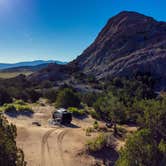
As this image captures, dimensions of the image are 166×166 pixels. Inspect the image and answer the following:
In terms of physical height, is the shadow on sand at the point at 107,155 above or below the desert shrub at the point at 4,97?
below

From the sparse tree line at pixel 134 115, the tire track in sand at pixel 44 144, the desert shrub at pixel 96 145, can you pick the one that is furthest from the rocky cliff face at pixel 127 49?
the desert shrub at pixel 96 145

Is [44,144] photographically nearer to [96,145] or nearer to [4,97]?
[96,145]

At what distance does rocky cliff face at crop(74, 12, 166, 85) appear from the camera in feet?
229

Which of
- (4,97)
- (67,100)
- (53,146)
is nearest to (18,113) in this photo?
(67,100)

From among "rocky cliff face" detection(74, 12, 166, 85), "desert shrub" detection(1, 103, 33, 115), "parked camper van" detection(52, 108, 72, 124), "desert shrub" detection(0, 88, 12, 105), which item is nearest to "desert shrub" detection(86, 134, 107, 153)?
"parked camper van" detection(52, 108, 72, 124)

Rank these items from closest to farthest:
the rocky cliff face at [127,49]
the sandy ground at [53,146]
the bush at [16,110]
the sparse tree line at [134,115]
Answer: the sparse tree line at [134,115] → the sandy ground at [53,146] → the bush at [16,110] → the rocky cliff face at [127,49]

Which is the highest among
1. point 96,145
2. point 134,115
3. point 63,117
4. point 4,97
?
point 4,97

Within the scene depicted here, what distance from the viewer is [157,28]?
8750 cm

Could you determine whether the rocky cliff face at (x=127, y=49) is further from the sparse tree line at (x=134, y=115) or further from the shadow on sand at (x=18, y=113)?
the shadow on sand at (x=18, y=113)

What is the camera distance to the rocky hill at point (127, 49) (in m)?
69.5

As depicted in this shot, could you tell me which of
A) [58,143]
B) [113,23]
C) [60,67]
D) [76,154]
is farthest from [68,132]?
[113,23]

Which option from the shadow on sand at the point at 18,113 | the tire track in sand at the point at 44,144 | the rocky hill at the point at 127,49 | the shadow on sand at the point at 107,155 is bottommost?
the shadow on sand at the point at 107,155

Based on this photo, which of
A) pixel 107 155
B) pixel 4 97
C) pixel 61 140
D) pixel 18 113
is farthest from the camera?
pixel 4 97

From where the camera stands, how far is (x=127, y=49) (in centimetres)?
8175
